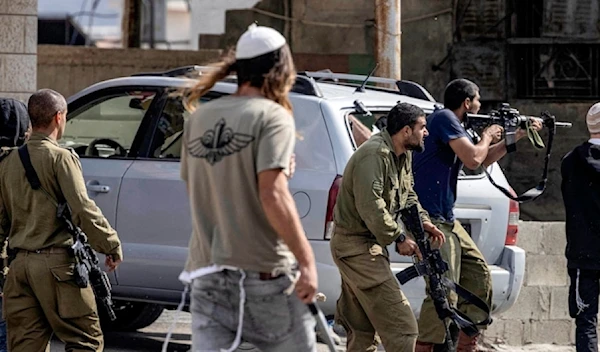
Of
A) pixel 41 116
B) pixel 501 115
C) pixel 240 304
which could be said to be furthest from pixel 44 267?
pixel 501 115

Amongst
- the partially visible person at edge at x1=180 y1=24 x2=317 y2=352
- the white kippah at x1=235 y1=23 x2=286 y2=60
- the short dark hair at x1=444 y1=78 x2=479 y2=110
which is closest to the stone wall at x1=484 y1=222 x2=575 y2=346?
the short dark hair at x1=444 y1=78 x2=479 y2=110

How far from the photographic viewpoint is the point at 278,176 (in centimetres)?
436

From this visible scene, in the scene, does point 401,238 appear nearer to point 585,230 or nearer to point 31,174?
point 585,230

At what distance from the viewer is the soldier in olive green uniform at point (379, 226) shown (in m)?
6.29

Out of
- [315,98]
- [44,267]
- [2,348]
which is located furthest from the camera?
[315,98]

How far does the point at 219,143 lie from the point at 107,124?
454 cm

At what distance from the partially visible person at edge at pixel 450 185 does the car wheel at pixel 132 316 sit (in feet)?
7.84

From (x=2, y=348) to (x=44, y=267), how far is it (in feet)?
2.96

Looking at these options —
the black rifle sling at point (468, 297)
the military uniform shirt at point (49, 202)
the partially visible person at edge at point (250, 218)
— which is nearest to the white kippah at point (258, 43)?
the partially visible person at edge at point (250, 218)

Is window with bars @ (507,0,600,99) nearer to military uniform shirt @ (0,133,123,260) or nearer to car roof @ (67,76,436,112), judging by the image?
car roof @ (67,76,436,112)

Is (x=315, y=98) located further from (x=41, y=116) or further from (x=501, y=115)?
(x=41, y=116)

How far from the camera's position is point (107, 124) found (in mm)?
8852

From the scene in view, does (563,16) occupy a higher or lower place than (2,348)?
higher

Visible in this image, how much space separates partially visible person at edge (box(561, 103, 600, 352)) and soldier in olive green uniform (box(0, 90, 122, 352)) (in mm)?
3163
